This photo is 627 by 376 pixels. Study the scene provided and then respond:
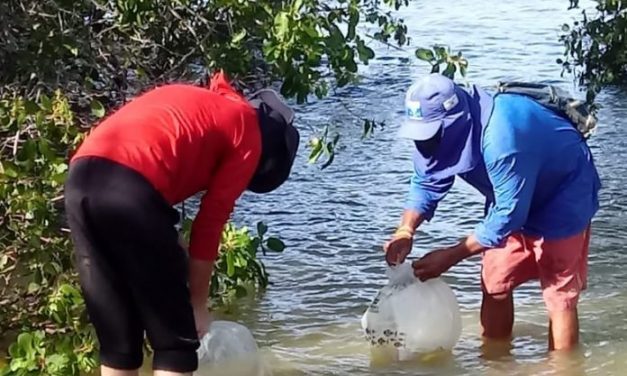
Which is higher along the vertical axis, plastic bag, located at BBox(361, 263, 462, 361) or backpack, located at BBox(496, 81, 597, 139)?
backpack, located at BBox(496, 81, 597, 139)

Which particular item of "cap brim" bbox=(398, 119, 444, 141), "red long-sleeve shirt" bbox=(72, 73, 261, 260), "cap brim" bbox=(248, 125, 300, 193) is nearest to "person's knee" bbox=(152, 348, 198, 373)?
"red long-sleeve shirt" bbox=(72, 73, 261, 260)

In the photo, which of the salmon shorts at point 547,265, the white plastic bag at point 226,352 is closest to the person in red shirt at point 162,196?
the white plastic bag at point 226,352

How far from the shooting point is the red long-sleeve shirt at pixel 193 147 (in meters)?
3.51

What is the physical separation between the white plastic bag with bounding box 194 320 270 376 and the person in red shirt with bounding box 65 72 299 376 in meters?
0.47

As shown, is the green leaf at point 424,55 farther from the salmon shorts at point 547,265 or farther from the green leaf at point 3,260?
the green leaf at point 3,260

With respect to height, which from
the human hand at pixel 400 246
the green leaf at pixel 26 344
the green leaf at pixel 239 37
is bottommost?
the human hand at pixel 400 246

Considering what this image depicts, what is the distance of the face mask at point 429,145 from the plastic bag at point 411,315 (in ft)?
1.67

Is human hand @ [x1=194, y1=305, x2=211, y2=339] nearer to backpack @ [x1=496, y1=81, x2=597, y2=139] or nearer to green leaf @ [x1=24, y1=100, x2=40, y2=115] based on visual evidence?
green leaf @ [x1=24, y1=100, x2=40, y2=115]

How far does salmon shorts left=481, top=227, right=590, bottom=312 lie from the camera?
4816 millimetres

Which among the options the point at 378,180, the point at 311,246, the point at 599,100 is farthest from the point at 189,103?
the point at 599,100

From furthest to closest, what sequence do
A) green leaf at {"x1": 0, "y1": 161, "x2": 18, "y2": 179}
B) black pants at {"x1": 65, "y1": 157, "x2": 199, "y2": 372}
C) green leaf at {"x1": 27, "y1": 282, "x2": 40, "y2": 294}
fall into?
green leaf at {"x1": 27, "y1": 282, "x2": 40, "y2": 294} → green leaf at {"x1": 0, "y1": 161, "x2": 18, "y2": 179} → black pants at {"x1": 65, "y1": 157, "x2": 199, "y2": 372}

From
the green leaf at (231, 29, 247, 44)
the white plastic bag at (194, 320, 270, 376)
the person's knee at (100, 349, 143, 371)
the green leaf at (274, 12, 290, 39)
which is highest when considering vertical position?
the green leaf at (274, 12, 290, 39)

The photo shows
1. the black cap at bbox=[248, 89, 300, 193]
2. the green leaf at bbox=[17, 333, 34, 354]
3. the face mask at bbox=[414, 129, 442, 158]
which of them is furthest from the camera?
the face mask at bbox=[414, 129, 442, 158]

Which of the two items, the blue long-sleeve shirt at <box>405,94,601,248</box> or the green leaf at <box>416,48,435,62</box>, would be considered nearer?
the blue long-sleeve shirt at <box>405,94,601,248</box>
